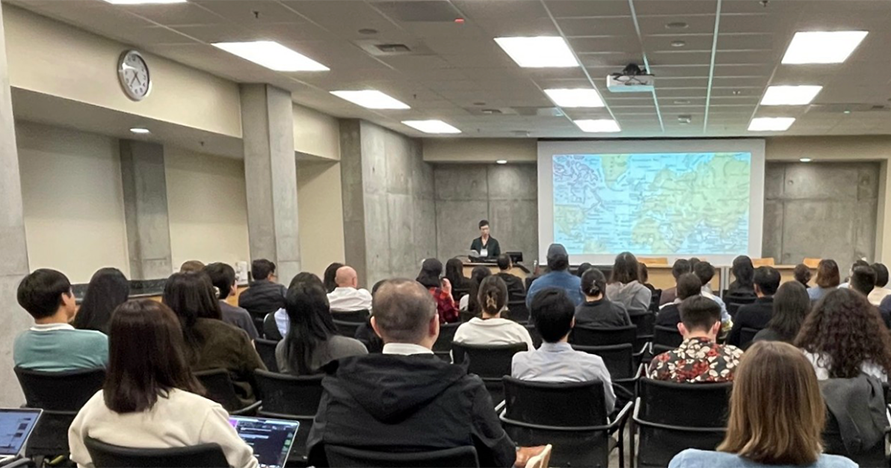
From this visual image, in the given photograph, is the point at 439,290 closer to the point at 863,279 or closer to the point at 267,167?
the point at 863,279

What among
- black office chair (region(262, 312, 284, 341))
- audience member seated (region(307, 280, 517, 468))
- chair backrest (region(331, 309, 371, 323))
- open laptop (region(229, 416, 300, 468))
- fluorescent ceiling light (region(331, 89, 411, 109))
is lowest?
chair backrest (region(331, 309, 371, 323))

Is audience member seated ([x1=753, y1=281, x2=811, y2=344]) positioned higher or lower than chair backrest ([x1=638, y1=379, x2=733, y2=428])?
higher

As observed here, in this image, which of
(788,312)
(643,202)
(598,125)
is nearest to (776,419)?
(788,312)

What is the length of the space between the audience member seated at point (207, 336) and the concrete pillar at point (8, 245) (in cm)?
175

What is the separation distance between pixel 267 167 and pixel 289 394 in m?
5.41

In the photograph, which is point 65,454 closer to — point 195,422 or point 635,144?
point 195,422

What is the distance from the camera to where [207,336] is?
2854mm

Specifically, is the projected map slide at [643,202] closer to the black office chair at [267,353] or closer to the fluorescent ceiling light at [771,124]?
the fluorescent ceiling light at [771,124]

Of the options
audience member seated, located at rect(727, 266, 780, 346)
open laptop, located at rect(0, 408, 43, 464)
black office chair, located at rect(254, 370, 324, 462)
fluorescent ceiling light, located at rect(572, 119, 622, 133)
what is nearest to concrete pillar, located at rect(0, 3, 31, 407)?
open laptop, located at rect(0, 408, 43, 464)

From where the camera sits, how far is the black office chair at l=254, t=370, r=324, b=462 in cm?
264

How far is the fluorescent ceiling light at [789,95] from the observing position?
766cm

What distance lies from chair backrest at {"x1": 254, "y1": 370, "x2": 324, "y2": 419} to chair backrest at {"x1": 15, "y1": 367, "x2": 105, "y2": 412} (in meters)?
0.70

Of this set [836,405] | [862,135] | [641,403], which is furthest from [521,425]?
[862,135]

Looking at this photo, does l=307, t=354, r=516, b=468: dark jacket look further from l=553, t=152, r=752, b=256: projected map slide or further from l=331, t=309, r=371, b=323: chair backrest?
l=553, t=152, r=752, b=256: projected map slide
